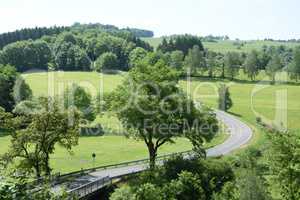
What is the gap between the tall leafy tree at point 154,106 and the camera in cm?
3988

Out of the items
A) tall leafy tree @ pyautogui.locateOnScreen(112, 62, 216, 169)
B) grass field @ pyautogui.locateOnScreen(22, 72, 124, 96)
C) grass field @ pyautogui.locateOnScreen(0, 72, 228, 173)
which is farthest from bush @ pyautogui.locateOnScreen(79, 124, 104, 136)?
tall leafy tree @ pyautogui.locateOnScreen(112, 62, 216, 169)

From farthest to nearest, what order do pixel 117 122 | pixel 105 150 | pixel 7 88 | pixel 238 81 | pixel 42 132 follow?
1. pixel 238 81
2. pixel 117 122
3. pixel 7 88
4. pixel 105 150
5. pixel 42 132

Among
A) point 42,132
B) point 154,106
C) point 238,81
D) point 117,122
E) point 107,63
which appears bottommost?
point 117,122

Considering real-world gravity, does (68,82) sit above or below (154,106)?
below

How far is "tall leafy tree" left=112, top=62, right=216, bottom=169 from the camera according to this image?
1570 inches

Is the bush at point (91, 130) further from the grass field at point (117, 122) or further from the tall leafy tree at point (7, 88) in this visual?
the tall leafy tree at point (7, 88)

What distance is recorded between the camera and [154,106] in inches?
1548

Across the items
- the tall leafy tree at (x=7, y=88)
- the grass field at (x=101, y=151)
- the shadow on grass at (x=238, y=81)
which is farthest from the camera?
the shadow on grass at (x=238, y=81)

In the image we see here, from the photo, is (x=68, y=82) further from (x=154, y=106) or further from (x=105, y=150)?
(x=154, y=106)

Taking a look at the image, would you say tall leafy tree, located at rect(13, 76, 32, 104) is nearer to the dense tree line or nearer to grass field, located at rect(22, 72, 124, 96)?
grass field, located at rect(22, 72, 124, 96)

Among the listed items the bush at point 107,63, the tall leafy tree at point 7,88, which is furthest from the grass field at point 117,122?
the bush at point 107,63

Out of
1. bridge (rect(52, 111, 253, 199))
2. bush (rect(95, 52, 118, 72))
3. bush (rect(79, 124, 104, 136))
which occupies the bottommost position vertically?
bush (rect(79, 124, 104, 136))

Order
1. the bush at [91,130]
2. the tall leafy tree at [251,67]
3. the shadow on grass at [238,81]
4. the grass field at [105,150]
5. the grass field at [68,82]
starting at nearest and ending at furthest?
the grass field at [105,150] → the bush at [91,130] → the grass field at [68,82] → the shadow on grass at [238,81] → the tall leafy tree at [251,67]

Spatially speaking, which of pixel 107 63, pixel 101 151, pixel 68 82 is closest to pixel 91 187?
pixel 101 151
